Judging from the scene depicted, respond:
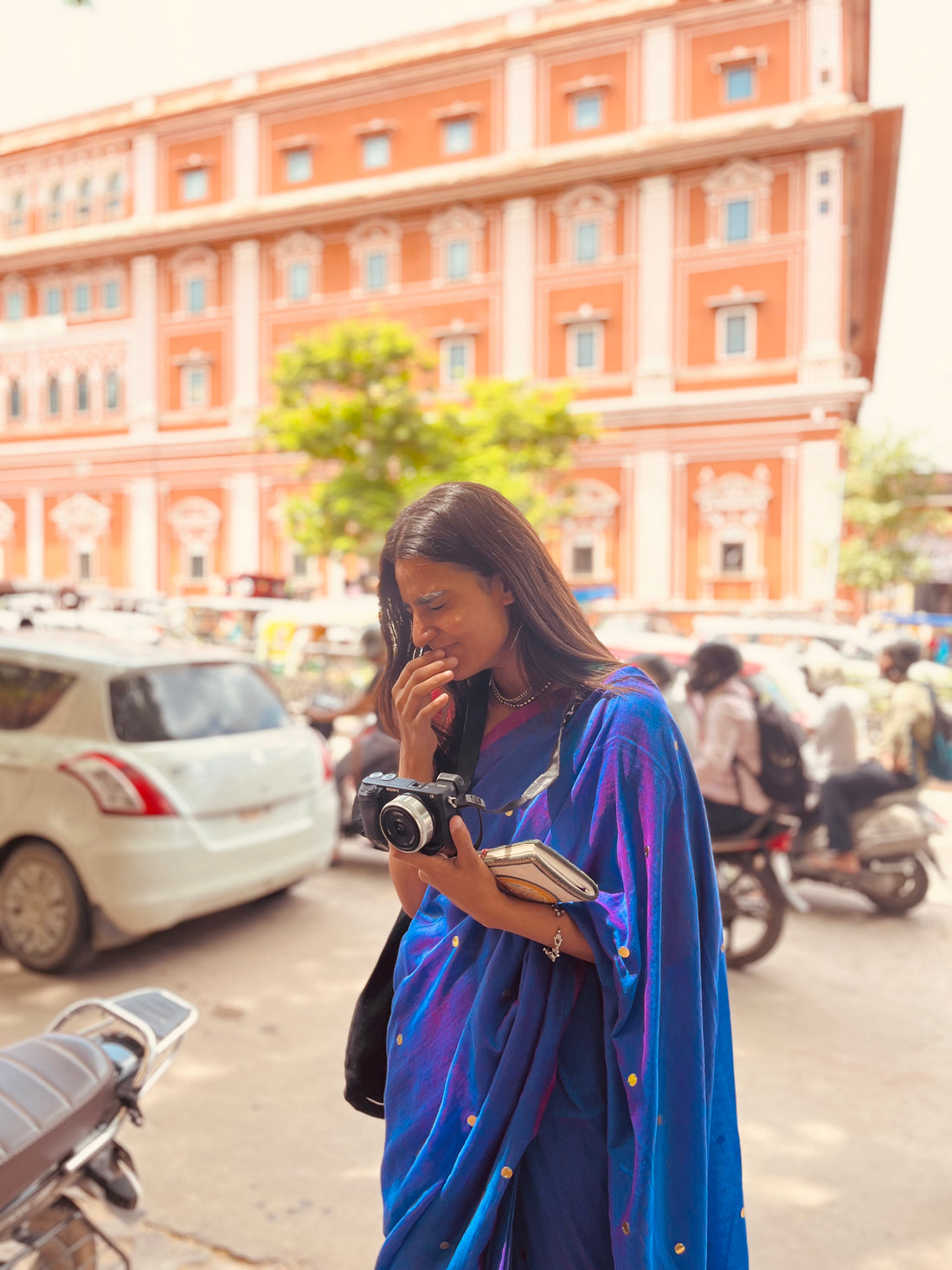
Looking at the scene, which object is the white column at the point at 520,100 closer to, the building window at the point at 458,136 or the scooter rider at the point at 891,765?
the building window at the point at 458,136

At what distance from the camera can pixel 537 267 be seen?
30281mm

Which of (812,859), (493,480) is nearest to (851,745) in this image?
(812,859)

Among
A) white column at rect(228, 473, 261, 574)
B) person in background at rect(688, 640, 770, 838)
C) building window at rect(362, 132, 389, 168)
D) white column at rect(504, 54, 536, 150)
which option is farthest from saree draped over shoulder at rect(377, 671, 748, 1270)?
building window at rect(362, 132, 389, 168)

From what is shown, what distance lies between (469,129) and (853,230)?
12669mm

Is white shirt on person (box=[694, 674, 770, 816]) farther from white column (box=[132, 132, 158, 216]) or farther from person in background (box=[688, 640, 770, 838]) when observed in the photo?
white column (box=[132, 132, 158, 216])

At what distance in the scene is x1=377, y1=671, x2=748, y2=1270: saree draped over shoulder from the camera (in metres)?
1.37

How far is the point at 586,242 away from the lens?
29859 mm

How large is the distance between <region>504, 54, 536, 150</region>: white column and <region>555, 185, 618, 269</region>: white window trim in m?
2.41

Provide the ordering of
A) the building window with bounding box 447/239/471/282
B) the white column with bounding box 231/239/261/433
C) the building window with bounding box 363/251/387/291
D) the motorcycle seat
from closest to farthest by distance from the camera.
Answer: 1. the motorcycle seat
2. the building window with bounding box 447/239/471/282
3. the building window with bounding box 363/251/387/291
4. the white column with bounding box 231/239/261/433

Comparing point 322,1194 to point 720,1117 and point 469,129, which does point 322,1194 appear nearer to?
point 720,1117

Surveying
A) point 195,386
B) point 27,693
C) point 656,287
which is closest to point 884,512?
point 656,287

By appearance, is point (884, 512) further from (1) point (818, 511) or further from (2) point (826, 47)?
(2) point (826, 47)

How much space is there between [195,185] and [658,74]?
53.7ft

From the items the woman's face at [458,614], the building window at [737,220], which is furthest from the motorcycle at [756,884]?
the building window at [737,220]
